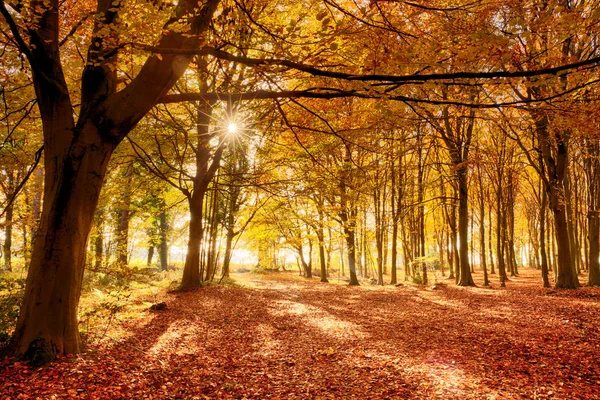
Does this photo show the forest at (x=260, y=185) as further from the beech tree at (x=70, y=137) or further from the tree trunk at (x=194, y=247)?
the tree trunk at (x=194, y=247)

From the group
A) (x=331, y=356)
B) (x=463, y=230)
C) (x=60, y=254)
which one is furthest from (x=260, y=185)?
(x=463, y=230)

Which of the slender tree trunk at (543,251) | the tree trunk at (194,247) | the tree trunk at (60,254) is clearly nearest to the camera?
the tree trunk at (60,254)

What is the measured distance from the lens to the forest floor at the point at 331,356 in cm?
432

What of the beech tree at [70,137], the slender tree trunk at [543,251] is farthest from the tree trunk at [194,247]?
the slender tree trunk at [543,251]

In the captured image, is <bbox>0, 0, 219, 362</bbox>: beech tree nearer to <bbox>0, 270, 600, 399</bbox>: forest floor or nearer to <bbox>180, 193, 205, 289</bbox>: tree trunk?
<bbox>0, 270, 600, 399</bbox>: forest floor

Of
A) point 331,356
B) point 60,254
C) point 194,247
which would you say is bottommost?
point 331,356

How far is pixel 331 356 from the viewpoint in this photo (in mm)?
5918

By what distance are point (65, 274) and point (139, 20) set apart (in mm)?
3746

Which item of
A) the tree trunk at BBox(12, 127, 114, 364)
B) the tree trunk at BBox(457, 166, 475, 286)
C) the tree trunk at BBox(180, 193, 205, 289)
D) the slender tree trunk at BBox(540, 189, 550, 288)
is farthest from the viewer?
the tree trunk at BBox(457, 166, 475, 286)

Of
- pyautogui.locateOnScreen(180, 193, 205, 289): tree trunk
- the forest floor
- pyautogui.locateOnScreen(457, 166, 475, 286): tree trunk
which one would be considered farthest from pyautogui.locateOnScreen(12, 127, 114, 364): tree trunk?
pyautogui.locateOnScreen(457, 166, 475, 286): tree trunk

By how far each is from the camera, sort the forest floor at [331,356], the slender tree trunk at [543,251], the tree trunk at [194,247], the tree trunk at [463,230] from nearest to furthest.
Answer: the forest floor at [331,356] < the tree trunk at [194,247] < the slender tree trunk at [543,251] < the tree trunk at [463,230]

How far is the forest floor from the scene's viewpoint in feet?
14.2

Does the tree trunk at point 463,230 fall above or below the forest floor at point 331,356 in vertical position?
above

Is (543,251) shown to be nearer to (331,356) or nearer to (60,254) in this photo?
(331,356)
